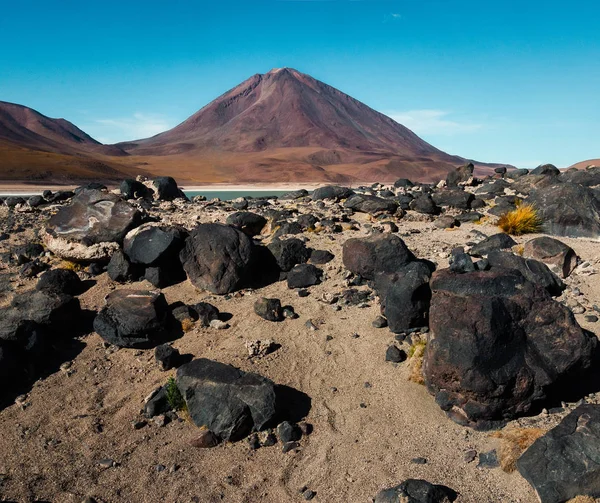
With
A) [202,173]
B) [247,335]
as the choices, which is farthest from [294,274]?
[202,173]

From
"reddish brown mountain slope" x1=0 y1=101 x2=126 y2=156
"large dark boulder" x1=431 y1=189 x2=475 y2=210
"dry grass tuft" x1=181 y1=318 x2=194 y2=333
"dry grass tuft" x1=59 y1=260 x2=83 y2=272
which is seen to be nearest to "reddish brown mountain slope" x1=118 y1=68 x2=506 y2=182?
"reddish brown mountain slope" x1=0 y1=101 x2=126 y2=156

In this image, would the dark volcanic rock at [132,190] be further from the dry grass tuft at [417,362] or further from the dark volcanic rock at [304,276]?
the dry grass tuft at [417,362]

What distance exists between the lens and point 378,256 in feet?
26.1

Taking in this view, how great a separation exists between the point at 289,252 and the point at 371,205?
152 inches

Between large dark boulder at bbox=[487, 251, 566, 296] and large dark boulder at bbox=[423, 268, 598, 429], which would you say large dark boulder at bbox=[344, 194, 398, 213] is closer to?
large dark boulder at bbox=[487, 251, 566, 296]

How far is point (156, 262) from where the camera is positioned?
847cm

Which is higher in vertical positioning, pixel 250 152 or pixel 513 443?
pixel 250 152

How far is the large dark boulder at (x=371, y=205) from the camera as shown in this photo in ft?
38.9

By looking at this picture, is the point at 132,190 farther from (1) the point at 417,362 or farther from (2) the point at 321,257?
(1) the point at 417,362

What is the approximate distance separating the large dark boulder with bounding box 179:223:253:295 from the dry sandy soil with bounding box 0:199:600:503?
0.69 meters

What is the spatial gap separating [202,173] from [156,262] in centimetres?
9510

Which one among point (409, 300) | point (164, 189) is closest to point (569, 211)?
point (409, 300)

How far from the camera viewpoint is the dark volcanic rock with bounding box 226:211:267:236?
10.6m

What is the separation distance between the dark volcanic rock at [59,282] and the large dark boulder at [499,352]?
631 cm
